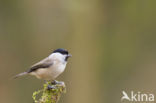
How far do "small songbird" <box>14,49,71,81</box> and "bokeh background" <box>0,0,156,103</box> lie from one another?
3288mm

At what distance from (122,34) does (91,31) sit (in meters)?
0.70

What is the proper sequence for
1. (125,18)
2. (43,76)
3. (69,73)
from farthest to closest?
(125,18), (69,73), (43,76)

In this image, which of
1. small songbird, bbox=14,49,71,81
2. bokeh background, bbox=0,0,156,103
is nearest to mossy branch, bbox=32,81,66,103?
small songbird, bbox=14,49,71,81

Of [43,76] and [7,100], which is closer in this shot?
[43,76]

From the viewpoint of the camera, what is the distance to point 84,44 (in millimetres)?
7590

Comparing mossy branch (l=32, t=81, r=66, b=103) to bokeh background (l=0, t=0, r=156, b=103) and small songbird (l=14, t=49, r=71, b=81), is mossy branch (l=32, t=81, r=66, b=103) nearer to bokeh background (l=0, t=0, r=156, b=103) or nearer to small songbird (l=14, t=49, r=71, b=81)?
small songbird (l=14, t=49, r=71, b=81)

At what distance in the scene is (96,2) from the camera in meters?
7.77

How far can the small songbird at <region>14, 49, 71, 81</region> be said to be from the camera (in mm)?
4098

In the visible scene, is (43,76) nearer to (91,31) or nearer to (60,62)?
(60,62)

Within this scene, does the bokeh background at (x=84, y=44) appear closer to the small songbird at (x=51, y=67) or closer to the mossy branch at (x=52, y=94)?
the small songbird at (x=51, y=67)

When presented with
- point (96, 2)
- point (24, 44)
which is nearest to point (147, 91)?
point (96, 2)

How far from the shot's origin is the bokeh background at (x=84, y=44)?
7613 millimetres

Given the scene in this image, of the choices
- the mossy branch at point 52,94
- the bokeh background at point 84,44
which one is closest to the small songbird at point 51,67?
the mossy branch at point 52,94

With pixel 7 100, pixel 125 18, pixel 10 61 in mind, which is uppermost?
pixel 125 18
